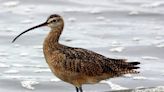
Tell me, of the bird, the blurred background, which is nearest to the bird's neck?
the bird

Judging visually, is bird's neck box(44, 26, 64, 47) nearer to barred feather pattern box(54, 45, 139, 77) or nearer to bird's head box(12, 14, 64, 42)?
bird's head box(12, 14, 64, 42)

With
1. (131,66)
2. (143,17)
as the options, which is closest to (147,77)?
(131,66)

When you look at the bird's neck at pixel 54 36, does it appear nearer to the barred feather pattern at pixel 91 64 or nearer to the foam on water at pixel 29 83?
the barred feather pattern at pixel 91 64

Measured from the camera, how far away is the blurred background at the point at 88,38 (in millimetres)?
9910

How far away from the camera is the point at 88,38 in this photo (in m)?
12.2

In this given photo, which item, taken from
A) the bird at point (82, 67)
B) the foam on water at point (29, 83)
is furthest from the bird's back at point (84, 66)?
the foam on water at point (29, 83)

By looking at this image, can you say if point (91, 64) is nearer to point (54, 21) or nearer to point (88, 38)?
point (54, 21)

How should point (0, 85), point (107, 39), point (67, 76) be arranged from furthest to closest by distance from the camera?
point (107, 39)
point (0, 85)
point (67, 76)

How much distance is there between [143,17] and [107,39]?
74.0 inches

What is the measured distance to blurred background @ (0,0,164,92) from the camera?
991 centimetres

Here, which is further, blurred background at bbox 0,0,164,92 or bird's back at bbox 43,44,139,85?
blurred background at bbox 0,0,164,92

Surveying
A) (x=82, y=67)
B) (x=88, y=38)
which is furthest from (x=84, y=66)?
(x=88, y=38)

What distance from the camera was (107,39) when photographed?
40.0ft

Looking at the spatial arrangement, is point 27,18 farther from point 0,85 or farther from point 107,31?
point 0,85
